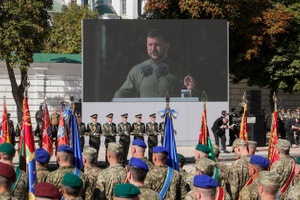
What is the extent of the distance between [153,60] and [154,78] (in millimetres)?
888

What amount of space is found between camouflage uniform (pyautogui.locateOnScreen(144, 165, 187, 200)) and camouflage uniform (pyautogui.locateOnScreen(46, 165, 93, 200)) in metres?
0.76

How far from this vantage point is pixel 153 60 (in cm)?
2398

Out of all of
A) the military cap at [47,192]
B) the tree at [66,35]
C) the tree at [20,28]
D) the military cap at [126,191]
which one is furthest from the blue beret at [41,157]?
the tree at [66,35]

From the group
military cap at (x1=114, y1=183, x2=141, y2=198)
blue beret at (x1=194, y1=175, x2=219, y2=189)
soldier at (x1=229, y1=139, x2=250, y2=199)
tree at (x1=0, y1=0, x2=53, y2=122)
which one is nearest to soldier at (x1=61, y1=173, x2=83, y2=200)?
military cap at (x1=114, y1=183, x2=141, y2=198)

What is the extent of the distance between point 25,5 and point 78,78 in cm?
699

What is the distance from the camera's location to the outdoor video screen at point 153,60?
78.5ft

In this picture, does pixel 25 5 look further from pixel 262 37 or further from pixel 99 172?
pixel 99 172

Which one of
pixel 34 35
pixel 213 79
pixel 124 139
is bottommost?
pixel 124 139

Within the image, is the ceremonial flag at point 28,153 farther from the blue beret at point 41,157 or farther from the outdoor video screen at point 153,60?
the outdoor video screen at point 153,60

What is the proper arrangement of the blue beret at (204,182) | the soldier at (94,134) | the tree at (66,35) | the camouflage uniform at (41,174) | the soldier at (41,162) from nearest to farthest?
1. the blue beret at (204,182)
2. the camouflage uniform at (41,174)
3. the soldier at (41,162)
4. the soldier at (94,134)
5. the tree at (66,35)

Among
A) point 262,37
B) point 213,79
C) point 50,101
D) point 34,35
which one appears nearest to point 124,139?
point 213,79

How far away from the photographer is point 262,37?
30.3m

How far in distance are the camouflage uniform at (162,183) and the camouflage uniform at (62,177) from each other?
762 millimetres

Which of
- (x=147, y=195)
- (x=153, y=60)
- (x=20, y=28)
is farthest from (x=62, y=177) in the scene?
(x=20, y=28)
